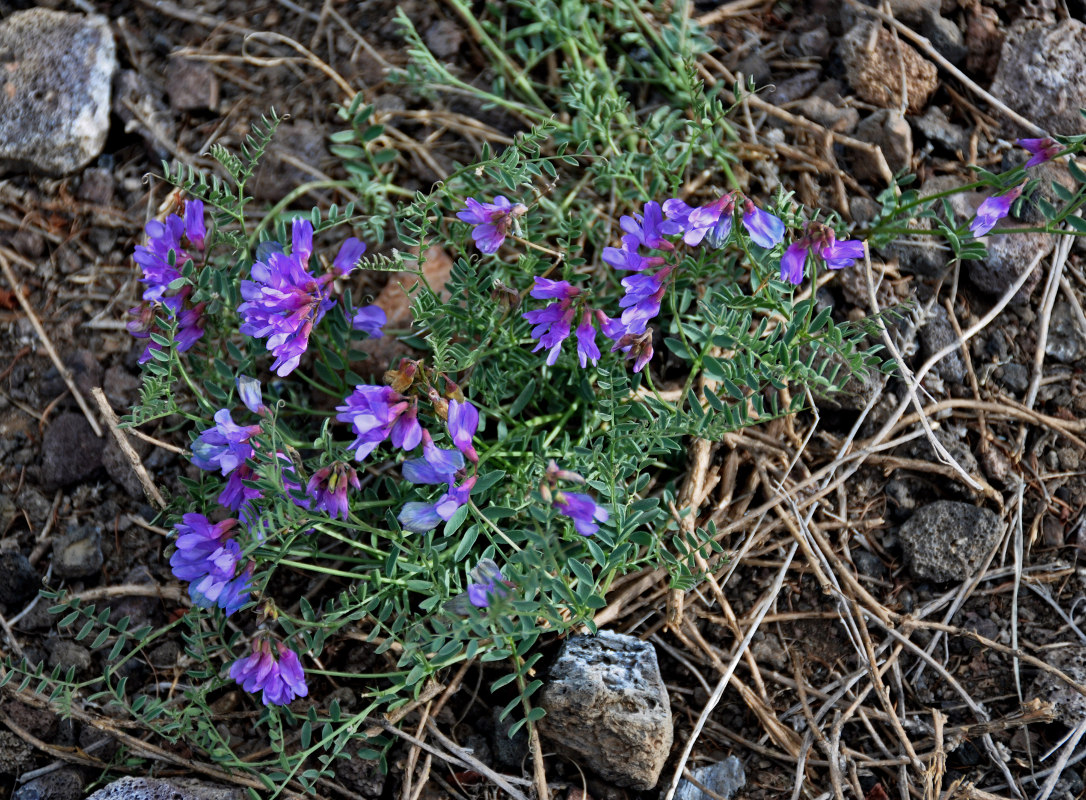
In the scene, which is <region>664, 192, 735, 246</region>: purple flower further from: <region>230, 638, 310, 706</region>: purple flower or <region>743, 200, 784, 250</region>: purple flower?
<region>230, 638, 310, 706</region>: purple flower

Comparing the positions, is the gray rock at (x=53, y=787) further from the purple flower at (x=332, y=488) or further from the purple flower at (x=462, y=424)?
the purple flower at (x=462, y=424)

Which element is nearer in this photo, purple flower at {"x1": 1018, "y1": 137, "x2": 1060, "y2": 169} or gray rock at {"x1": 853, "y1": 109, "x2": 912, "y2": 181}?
purple flower at {"x1": 1018, "y1": 137, "x2": 1060, "y2": 169}

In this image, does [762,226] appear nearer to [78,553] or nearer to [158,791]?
[158,791]

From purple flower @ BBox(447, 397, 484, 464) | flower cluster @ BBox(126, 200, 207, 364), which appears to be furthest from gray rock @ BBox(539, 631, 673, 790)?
flower cluster @ BBox(126, 200, 207, 364)

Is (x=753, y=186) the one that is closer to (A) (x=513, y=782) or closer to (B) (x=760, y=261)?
(B) (x=760, y=261)

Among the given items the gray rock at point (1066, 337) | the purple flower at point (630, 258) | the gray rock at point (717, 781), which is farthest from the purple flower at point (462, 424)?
the gray rock at point (1066, 337)

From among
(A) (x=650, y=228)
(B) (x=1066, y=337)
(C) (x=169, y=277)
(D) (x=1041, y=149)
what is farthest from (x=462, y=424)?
(B) (x=1066, y=337)

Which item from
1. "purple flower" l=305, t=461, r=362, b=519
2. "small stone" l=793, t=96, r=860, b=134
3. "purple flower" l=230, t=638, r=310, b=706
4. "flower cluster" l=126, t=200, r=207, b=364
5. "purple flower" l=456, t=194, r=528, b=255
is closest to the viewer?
"purple flower" l=305, t=461, r=362, b=519
